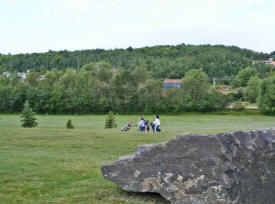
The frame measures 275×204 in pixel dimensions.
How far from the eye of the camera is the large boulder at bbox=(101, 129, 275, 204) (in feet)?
24.5

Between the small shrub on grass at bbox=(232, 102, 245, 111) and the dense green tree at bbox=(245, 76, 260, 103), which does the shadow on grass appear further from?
the dense green tree at bbox=(245, 76, 260, 103)

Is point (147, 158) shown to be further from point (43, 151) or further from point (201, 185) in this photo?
point (43, 151)

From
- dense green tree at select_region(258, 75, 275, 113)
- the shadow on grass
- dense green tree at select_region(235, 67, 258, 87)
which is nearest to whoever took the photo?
the shadow on grass

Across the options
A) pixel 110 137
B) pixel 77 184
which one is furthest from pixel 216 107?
pixel 77 184

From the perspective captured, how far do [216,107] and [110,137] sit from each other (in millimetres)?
62464

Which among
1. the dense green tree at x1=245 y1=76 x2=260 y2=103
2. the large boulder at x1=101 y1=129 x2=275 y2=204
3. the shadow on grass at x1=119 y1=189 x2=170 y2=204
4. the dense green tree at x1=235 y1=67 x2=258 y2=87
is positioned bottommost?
the shadow on grass at x1=119 y1=189 x2=170 y2=204

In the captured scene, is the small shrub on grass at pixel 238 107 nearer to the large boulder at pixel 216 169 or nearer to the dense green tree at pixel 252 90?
the dense green tree at pixel 252 90

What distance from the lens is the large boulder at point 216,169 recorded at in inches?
294

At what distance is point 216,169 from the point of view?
7.56 m

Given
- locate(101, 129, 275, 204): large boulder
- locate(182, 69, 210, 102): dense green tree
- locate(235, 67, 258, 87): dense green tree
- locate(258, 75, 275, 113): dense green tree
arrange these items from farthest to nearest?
locate(235, 67, 258, 87): dense green tree → locate(182, 69, 210, 102): dense green tree → locate(258, 75, 275, 113): dense green tree → locate(101, 129, 275, 204): large boulder

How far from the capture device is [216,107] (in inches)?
3179

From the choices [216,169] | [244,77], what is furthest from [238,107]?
[216,169]

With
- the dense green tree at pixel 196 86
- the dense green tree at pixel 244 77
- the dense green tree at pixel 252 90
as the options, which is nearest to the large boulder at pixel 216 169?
the dense green tree at pixel 196 86

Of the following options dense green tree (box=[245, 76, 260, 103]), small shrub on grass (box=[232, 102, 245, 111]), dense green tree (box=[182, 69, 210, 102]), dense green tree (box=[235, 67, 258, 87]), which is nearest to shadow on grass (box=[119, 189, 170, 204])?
small shrub on grass (box=[232, 102, 245, 111])
